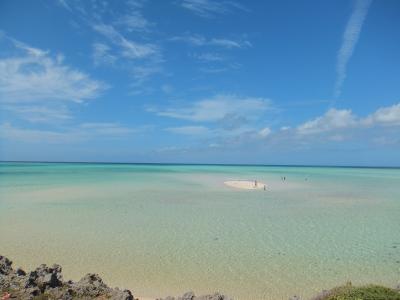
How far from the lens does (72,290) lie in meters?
7.50

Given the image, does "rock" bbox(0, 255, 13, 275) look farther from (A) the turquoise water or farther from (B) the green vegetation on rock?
(B) the green vegetation on rock

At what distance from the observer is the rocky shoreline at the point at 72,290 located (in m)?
6.66

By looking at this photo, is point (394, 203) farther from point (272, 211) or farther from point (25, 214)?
point (25, 214)

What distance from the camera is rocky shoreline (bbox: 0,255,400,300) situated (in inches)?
262

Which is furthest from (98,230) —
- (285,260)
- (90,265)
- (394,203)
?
(394,203)

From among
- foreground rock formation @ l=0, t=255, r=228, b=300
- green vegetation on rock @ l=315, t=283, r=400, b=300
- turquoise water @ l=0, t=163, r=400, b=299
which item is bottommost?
Result: turquoise water @ l=0, t=163, r=400, b=299

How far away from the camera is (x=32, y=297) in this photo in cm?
683

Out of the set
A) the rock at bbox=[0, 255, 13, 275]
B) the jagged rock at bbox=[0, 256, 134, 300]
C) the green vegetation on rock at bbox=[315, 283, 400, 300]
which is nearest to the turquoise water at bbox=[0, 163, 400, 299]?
the jagged rock at bbox=[0, 256, 134, 300]

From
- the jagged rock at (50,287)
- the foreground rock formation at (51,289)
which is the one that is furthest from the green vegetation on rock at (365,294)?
the jagged rock at (50,287)

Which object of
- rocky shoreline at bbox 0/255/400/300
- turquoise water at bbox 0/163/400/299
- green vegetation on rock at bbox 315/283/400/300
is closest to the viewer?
green vegetation on rock at bbox 315/283/400/300

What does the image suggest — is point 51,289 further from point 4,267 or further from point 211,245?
point 211,245

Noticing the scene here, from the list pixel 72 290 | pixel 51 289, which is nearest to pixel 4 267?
pixel 51 289

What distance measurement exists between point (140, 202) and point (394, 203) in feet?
67.0

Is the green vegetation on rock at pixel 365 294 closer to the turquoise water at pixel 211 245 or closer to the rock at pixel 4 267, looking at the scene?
the turquoise water at pixel 211 245
